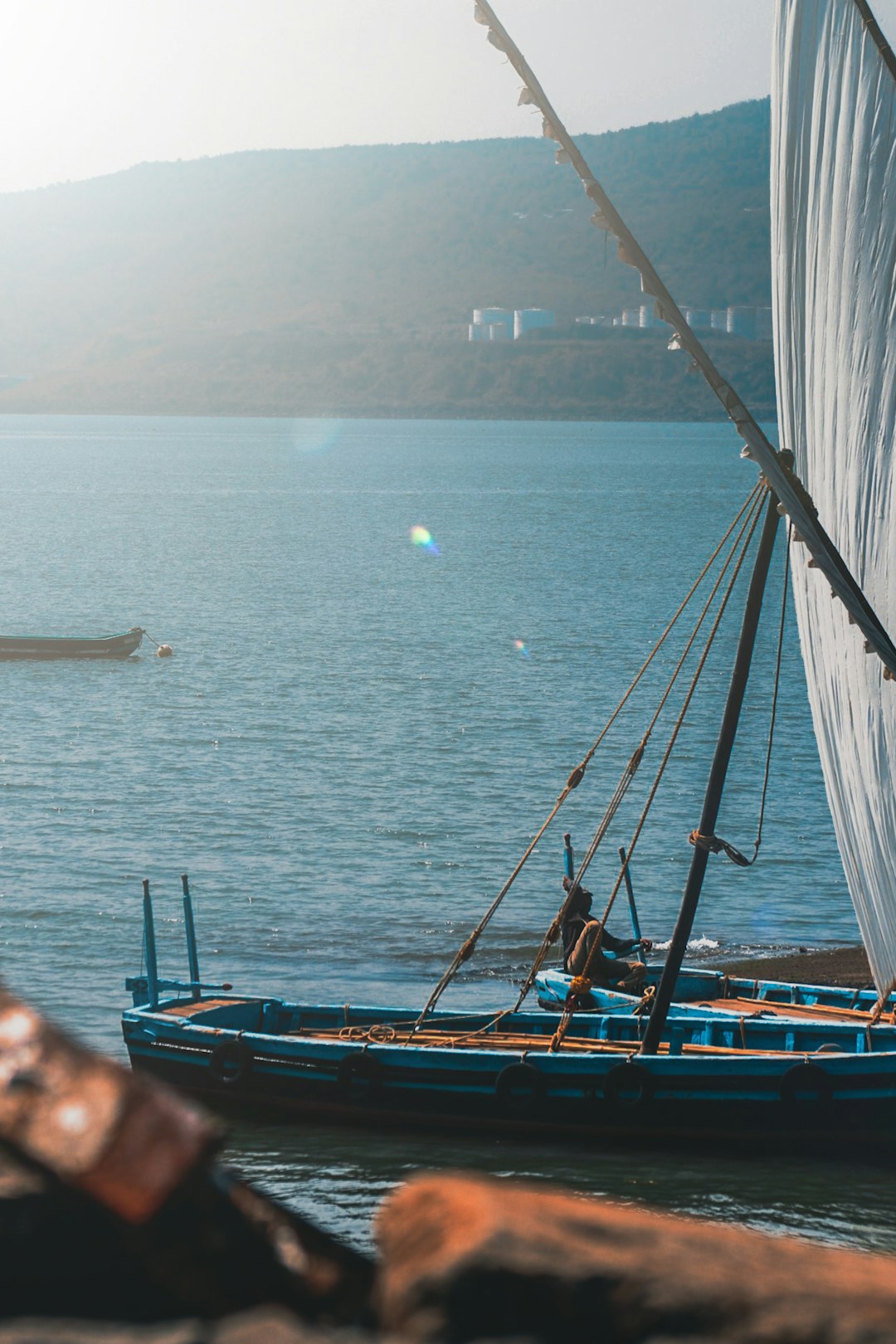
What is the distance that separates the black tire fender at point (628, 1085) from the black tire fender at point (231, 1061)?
4936 mm

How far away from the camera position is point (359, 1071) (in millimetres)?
22031

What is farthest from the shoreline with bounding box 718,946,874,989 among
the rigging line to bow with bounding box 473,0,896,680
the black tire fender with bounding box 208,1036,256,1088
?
the rigging line to bow with bounding box 473,0,896,680

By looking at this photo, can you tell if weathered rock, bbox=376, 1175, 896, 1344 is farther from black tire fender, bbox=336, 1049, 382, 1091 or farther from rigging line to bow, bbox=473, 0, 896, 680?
black tire fender, bbox=336, 1049, 382, 1091

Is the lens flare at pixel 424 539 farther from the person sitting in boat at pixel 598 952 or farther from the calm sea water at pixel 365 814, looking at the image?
the person sitting in boat at pixel 598 952

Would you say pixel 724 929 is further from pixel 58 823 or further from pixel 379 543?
pixel 379 543

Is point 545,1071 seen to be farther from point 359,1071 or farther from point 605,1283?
point 605,1283

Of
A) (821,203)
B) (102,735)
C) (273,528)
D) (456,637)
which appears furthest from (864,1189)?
(273,528)

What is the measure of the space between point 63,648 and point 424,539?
73.1 meters

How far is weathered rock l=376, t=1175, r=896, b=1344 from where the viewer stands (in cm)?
279

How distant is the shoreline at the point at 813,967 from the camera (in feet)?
99.4

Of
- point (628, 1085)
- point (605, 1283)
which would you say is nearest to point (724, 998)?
point (628, 1085)

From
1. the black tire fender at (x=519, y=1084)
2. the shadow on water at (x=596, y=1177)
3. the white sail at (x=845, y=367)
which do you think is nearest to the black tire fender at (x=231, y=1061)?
the shadow on water at (x=596, y=1177)

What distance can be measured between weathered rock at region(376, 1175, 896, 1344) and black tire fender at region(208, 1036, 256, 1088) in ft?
65.0

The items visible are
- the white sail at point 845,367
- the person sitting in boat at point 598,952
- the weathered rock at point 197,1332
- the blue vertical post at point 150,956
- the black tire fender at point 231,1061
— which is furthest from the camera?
the person sitting in boat at point 598,952
